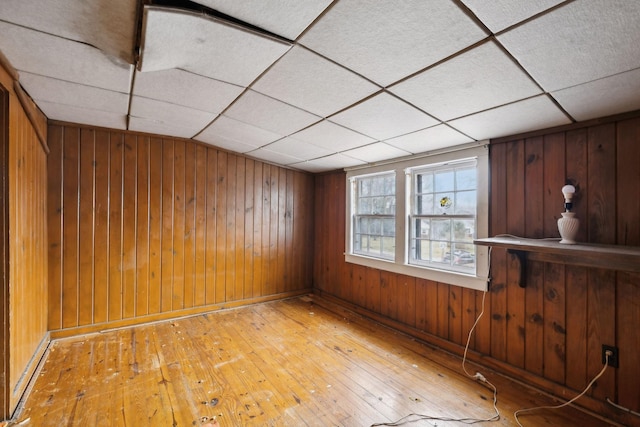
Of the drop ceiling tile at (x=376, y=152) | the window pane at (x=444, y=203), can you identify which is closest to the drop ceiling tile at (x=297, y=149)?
the drop ceiling tile at (x=376, y=152)

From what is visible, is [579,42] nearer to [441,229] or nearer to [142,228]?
[441,229]

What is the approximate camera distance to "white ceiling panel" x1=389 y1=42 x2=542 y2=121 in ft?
4.35

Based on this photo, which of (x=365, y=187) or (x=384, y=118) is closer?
(x=384, y=118)

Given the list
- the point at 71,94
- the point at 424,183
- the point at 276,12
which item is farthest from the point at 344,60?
the point at 71,94

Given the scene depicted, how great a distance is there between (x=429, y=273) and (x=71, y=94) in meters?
3.44

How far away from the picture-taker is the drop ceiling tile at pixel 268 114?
206 centimetres

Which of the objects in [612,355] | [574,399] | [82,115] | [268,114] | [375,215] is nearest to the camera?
[612,355]

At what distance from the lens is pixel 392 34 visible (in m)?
1.21

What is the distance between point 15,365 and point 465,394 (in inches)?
120

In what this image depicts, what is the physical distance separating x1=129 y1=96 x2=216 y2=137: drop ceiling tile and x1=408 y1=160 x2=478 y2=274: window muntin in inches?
87.9

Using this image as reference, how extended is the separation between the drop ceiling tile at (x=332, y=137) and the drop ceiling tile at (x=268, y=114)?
0.11 meters

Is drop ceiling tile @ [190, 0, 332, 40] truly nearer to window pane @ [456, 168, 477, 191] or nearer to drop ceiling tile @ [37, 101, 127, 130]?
drop ceiling tile @ [37, 101, 127, 130]

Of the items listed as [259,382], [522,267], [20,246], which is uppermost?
[20,246]

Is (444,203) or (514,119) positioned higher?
(514,119)
